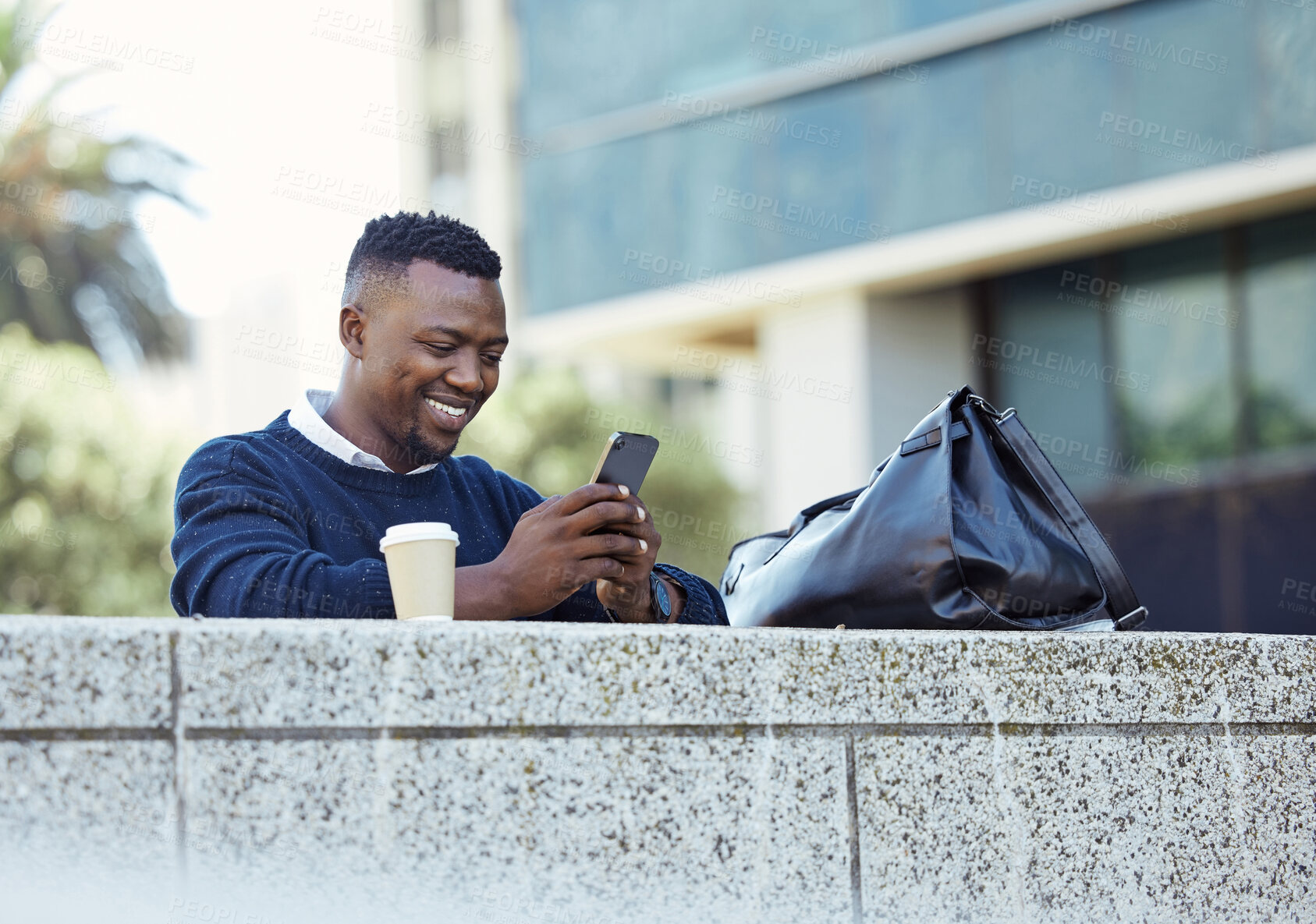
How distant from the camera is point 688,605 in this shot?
10.7 ft

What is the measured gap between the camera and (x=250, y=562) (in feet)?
8.84

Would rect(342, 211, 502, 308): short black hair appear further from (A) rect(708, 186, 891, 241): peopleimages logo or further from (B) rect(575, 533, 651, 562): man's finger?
(A) rect(708, 186, 891, 241): peopleimages logo

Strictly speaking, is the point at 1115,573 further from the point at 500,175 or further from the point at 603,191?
the point at 500,175

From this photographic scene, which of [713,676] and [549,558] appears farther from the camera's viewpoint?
[549,558]

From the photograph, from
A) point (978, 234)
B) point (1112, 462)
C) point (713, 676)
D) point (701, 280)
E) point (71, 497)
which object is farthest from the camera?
point (71, 497)

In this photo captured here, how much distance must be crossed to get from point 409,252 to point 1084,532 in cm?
162

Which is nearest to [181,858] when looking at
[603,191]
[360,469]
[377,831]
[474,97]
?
[377,831]

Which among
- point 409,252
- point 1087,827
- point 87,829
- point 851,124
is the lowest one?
point 1087,827

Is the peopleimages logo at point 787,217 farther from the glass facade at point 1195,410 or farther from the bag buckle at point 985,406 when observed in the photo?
the bag buckle at point 985,406

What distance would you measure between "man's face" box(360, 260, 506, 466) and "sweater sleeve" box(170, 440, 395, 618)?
14.9 inches

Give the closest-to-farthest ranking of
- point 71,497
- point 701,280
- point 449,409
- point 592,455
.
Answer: point 449,409 → point 701,280 → point 71,497 → point 592,455

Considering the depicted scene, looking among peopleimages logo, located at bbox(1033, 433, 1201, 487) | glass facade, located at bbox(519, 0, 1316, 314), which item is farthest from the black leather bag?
peopleimages logo, located at bbox(1033, 433, 1201, 487)

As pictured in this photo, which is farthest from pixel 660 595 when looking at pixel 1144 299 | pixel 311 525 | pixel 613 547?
pixel 1144 299

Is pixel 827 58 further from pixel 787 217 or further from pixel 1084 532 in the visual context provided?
pixel 1084 532
